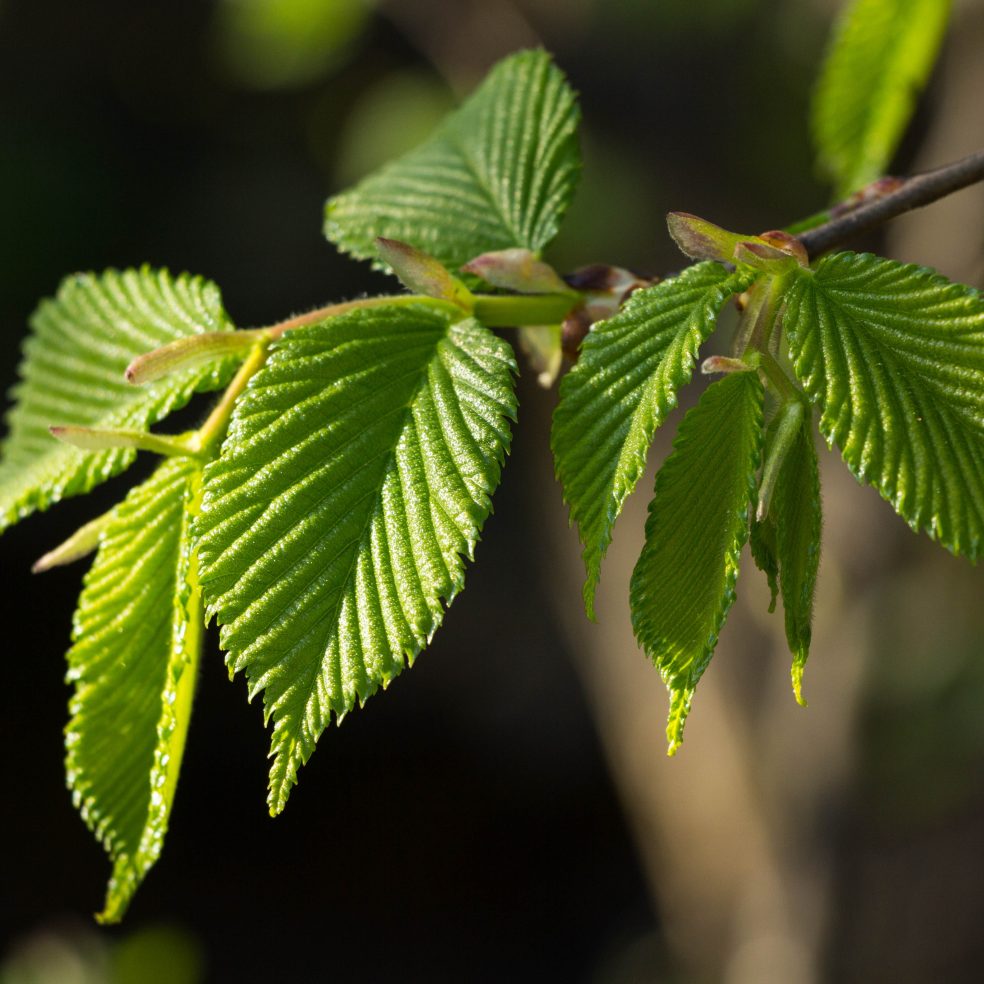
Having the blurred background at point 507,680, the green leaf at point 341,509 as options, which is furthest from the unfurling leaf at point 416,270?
the blurred background at point 507,680

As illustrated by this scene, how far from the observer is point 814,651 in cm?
301

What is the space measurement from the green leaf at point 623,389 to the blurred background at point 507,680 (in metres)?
2.30

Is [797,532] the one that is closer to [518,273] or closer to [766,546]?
[766,546]

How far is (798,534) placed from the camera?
0.59 meters

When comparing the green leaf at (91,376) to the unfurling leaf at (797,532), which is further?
the green leaf at (91,376)

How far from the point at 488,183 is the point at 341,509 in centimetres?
45

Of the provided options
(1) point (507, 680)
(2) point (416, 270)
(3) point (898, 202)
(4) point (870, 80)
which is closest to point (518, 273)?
(2) point (416, 270)

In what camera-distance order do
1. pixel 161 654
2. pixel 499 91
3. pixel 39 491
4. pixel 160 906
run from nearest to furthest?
pixel 161 654 < pixel 39 491 < pixel 499 91 < pixel 160 906

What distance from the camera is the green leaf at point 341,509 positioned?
59 cm

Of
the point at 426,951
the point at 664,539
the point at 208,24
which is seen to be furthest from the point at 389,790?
the point at 664,539

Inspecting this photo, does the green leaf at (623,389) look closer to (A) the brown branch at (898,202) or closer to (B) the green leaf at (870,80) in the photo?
(A) the brown branch at (898,202)

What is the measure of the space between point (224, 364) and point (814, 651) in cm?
255

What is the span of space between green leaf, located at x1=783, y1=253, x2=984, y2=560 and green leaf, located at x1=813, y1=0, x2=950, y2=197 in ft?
2.19

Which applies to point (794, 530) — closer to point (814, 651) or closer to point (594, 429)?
point (594, 429)
